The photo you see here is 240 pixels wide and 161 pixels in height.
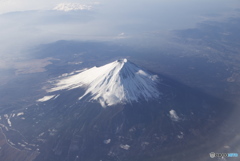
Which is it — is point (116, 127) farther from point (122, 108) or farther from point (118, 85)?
point (118, 85)

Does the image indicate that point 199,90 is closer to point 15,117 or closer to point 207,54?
point 207,54

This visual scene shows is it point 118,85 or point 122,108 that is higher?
point 118,85

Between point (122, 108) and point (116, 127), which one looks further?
point (122, 108)

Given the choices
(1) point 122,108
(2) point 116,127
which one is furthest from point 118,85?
(2) point 116,127

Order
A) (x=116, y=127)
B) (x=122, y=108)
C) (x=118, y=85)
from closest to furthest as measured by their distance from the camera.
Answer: (x=116, y=127), (x=122, y=108), (x=118, y=85)

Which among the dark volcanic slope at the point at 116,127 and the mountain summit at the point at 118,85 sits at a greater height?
the mountain summit at the point at 118,85

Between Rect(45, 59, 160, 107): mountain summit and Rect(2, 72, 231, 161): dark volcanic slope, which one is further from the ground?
Rect(45, 59, 160, 107): mountain summit

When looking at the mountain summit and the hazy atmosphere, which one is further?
the mountain summit

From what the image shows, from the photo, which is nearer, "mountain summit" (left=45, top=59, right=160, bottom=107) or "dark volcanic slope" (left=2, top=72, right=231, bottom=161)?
"dark volcanic slope" (left=2, top=72, right=231, bottom=161)

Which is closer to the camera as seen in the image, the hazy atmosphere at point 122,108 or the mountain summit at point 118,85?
the hazy atmosphere at point 122,108
